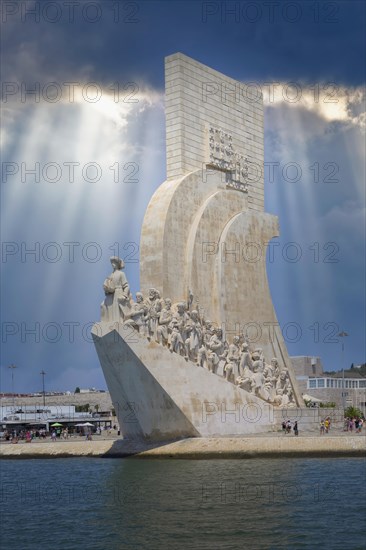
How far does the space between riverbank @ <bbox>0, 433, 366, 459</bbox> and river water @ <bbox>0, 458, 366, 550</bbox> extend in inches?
35.9

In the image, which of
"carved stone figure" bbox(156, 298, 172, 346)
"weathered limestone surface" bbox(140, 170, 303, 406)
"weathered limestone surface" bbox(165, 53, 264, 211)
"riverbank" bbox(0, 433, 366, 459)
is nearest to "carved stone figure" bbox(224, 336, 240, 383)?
"weathered limestone surface" bbox(140, 170, 303, 406)

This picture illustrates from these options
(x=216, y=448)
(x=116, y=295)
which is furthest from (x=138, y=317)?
(x=216, y=448)

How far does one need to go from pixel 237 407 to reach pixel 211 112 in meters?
9.18

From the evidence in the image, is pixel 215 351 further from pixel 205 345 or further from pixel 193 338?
pixel 193 338

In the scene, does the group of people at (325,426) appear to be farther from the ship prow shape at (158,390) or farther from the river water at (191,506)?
the river water at (191,506)

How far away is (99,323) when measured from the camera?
75.6 ft

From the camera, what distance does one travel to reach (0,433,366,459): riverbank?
21.6 meters

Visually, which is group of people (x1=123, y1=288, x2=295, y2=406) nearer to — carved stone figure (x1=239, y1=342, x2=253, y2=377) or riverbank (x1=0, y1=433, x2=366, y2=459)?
carved stone figure (x1=239, y1=342, x2=253, y2=377)

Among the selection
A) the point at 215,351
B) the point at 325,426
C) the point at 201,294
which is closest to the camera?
the point at 325,426

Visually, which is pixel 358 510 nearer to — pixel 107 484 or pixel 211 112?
pixel 107 484

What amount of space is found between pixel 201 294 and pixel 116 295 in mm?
4436

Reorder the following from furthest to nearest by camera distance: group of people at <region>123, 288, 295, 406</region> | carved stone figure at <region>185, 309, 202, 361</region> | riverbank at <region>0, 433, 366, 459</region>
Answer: carved stone figure at <region>185, 309, 202, 361</region> < group of people at <region>123, 288, 295, 406</region> < riverbank at <region>0, 433, 366, 459</region>

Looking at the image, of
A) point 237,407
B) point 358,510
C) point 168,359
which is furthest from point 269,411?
point 358,510

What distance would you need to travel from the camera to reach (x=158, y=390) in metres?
23.3
